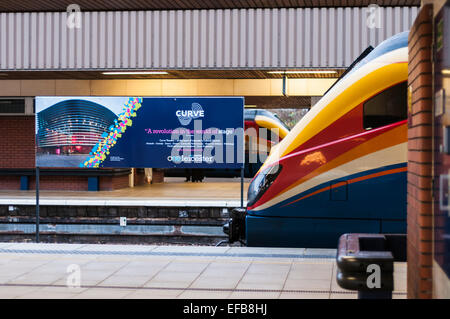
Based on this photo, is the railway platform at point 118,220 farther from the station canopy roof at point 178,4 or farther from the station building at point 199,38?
the station canopy roof at point 178,4

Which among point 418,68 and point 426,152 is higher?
point 418,68

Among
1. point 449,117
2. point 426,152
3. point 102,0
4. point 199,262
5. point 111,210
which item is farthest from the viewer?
point 102,0

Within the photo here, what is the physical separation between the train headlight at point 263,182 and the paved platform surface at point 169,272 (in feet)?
2.26

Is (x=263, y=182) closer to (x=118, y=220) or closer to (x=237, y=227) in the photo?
(x=237, y=227)

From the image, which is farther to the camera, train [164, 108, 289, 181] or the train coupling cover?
train [164, 108, 289, 181]

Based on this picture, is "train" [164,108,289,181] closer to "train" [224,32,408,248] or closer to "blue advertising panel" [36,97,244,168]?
"blue advertising panel" [36,97,244,168]

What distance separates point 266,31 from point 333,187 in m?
7.78

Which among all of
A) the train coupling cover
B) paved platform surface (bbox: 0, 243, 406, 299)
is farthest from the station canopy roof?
paved platform surface (bbox: 0, 243, 406, 299)

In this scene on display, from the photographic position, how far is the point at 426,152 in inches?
139

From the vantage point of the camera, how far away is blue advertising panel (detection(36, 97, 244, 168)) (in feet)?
34.1

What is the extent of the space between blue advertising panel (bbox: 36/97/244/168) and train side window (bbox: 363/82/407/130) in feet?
11.1

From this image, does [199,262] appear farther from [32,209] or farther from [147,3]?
[147,3]

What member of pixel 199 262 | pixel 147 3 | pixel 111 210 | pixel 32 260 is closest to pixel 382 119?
pixel 199 262

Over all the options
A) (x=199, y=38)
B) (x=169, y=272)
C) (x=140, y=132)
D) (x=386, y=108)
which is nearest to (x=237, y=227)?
(x=169, y=272)
